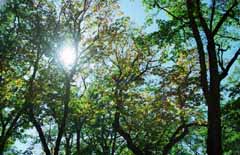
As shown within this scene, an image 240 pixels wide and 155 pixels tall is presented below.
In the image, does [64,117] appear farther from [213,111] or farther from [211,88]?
[213,111]

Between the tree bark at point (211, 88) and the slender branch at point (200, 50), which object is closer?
the tree bark at point (211, 88)

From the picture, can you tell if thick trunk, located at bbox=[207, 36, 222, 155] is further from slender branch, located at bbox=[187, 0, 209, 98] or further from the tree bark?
slender branch, located at bbox=[187, 0, 209, 98]

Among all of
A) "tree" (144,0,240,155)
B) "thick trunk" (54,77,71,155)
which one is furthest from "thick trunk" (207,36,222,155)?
"thick trunk" (54,77,71,155)

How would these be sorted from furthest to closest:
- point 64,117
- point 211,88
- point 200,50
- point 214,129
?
point 64,117, point 200,50, point 211,88, point 214,129

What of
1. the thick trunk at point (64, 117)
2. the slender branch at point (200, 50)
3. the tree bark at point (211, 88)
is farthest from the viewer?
the thick trunk at point (64, 117)

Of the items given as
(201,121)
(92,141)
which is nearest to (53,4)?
(201,121)

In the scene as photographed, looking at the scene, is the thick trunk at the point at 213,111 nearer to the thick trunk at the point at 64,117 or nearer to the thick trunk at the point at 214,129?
the thick trunk at the point at 214,129

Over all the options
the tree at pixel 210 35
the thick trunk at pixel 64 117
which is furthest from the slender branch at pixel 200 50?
the thick trunk at pixel 64 117

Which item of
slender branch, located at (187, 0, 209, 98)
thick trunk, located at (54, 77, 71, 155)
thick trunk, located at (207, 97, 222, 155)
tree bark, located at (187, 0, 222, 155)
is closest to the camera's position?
thick trunk, located at (207, 97, 222, 155)

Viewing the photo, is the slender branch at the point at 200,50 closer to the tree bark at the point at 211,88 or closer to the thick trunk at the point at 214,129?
the tree bark at the point at 211,88

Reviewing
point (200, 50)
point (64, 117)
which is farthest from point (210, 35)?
point (64, 117)

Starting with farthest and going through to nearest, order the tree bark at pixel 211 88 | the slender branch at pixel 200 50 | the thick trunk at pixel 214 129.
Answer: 1. the slender branch at pixel 200 50
2. the tree bark at pixel 211 88
3. the thick trunk at pixel 214 129

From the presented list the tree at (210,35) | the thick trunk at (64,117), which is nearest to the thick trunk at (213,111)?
the tree at (210,35)

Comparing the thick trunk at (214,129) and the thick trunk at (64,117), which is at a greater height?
the thick trunk at (64,117)
